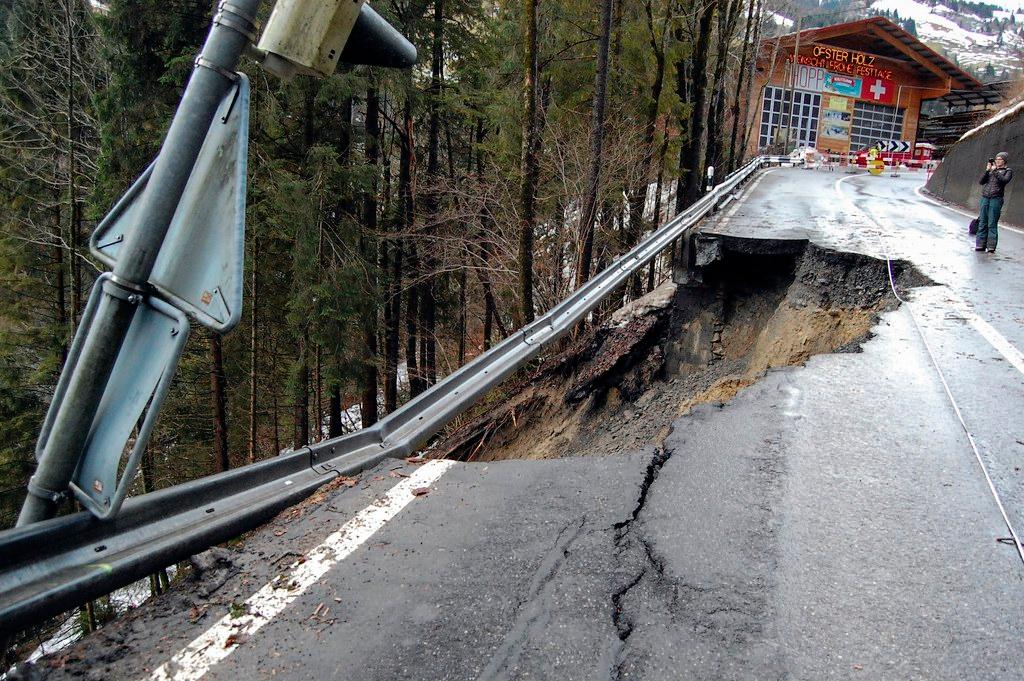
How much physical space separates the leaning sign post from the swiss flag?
6476 cm

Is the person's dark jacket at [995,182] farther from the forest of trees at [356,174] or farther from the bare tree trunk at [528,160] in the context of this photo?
the bare tree trunk at [528,160]

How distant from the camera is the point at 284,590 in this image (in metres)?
2.46

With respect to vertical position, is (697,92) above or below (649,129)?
above

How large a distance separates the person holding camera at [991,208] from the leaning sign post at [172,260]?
1211 centimetres

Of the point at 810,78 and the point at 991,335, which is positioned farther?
the point at 810,78

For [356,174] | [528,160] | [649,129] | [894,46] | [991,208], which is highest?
[894,46]

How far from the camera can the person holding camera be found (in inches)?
415

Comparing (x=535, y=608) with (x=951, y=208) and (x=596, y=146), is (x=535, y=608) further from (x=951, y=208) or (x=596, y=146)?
(x=951, y=208)

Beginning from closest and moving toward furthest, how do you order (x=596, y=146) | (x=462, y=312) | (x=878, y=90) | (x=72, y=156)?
(x=596, y=146) → (x=72, y=156) → (x=462, y=312) → (x=878, y=90)

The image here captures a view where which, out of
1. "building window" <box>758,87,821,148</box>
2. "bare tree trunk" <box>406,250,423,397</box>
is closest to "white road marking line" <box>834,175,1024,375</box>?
"bare tree trunk" <box>406,250,423,397</box>

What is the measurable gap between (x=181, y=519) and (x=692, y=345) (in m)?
8.37

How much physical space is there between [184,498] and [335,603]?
80cm

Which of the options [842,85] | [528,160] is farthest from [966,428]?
[842,85]

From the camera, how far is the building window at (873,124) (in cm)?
5572
